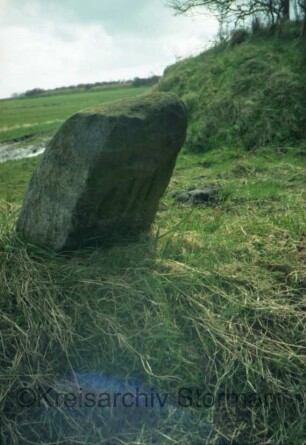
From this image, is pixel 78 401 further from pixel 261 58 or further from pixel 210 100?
pixel 261 58

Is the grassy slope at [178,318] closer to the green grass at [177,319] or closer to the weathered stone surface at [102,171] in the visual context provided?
the green grass at [177,319]

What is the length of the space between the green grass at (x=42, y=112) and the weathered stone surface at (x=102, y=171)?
15.4 metres

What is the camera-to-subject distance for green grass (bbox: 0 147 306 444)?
373 centimetres

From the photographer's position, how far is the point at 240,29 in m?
16.8

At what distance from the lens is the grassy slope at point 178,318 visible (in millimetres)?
3727

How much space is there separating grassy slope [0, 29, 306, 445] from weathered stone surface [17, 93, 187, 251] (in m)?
0.22

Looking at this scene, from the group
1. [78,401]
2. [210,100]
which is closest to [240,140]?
[210,100]

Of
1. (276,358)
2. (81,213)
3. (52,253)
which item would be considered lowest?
(276,358)

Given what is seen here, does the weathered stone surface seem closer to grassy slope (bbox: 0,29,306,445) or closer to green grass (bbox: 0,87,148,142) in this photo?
grassy slope (bbox: 0,29,306,445)

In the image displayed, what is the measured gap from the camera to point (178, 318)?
4.16 metres

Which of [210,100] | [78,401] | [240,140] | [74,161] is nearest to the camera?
[78,401]

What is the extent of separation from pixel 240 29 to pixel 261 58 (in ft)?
9.61

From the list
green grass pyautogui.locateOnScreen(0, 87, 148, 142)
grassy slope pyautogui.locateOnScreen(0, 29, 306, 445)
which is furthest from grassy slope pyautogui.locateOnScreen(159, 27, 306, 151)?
grassy slope pyautogui.locateOnScreen(0, 29, 306, 445)

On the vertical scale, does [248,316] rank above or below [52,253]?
below
